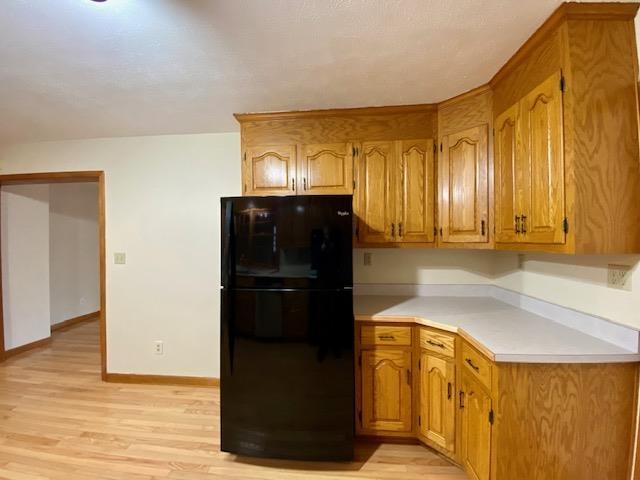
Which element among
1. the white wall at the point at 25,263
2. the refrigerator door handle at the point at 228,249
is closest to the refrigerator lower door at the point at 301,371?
the refrigerator door handle at the point at 228,249

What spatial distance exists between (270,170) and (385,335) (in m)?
1.46

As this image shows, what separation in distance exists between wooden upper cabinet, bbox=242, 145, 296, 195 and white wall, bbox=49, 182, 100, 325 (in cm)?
393

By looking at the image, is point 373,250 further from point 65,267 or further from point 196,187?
point 65,267

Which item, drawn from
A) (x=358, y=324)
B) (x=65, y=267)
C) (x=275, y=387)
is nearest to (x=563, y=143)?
(x=358, y=324)

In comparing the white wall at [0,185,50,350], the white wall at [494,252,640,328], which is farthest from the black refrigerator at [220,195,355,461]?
the white wall at [0,185,50,350]

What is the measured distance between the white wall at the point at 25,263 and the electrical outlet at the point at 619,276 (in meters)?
5.30

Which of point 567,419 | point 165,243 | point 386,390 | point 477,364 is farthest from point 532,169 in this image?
point 165,243

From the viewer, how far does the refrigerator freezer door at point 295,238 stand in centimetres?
167

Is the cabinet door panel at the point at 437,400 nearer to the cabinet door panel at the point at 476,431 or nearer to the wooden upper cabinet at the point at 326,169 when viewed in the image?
the cabinet door panel at the point at 476,431

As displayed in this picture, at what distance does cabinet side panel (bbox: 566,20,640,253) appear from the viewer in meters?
1.17

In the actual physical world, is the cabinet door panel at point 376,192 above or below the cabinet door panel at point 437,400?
above

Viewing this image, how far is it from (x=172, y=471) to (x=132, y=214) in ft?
7.05

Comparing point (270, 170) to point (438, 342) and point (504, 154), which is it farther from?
point (438, 342)

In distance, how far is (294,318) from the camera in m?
1.67
